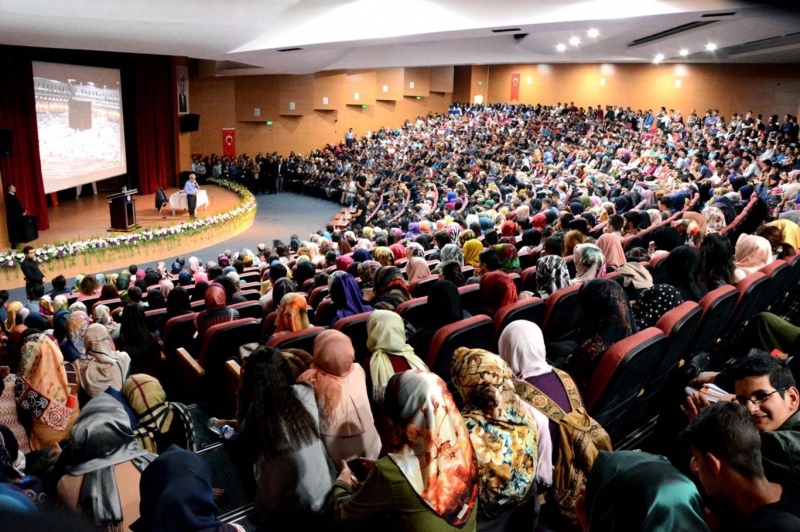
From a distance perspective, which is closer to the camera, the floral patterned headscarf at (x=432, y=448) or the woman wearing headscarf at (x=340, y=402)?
the floral patterned headscarf at (x=432, y=448)

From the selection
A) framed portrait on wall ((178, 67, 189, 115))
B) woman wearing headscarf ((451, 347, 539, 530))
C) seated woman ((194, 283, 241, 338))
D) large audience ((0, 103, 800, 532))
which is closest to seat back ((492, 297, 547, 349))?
large audience ((0, 103, 800, 532))

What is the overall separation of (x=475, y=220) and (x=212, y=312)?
5.81 m

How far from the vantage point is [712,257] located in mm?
4496

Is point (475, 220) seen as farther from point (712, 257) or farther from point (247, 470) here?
point (247, 470)

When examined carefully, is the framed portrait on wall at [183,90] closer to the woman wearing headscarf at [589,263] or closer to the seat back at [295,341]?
the woman wearing headscarf at [589,263]

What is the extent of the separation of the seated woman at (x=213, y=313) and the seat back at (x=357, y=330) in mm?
1307

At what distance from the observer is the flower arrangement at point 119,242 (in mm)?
10685

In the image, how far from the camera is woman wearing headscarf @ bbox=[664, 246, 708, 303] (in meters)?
4.34

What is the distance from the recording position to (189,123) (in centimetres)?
2075

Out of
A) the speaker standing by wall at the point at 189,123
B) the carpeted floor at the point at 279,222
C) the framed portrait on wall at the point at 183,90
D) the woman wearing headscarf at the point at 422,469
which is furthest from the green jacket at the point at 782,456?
the speaker standing by wall at the point at 189,123

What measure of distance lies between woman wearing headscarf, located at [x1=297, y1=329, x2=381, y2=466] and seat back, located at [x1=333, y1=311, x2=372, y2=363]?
1.15 m

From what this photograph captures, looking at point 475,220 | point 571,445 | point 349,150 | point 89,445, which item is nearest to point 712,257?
point 571,445

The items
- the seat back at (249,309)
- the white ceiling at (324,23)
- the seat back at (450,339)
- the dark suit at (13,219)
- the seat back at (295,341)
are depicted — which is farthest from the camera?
the dark suit at (13,219)

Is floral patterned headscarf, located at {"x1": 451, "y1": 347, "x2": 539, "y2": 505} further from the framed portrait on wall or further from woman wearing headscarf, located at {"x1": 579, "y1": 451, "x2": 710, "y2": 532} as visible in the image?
the framed portrait on wall
